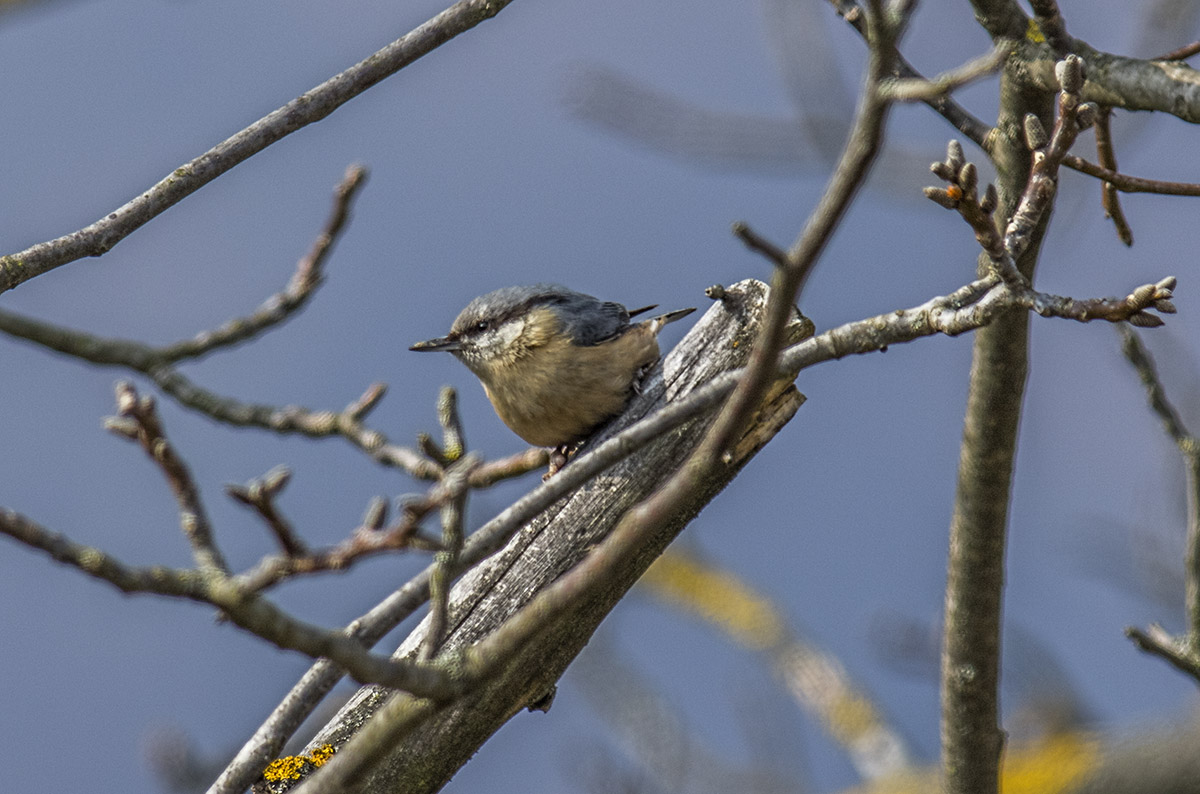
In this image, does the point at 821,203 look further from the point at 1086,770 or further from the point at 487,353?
the point at 1086,770

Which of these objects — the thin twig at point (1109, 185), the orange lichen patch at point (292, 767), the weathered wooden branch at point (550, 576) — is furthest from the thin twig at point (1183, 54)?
the orange lichen patch at point (292, 767)

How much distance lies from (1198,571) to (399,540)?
2749 mm

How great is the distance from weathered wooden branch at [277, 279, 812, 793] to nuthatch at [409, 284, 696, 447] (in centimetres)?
43

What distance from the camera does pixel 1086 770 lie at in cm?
406

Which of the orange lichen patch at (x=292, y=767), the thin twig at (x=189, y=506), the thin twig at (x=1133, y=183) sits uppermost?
the thin twig at (x=1133, y=183)

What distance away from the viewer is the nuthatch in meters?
3.61

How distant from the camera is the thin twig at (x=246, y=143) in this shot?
2.47 metres

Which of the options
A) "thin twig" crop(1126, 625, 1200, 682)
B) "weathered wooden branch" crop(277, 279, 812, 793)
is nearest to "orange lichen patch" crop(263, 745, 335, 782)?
"weathered wooden branch" crop(277, 279, 812, 793)

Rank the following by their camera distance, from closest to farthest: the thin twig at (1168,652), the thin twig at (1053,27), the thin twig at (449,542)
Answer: the thin twig at (449,542) < the thin twig at (1053,27) < the thin twig at (1168,652)

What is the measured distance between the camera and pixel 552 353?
3.88 m

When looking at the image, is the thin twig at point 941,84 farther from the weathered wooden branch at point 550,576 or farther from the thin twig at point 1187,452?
the thin twig at point 1187,452

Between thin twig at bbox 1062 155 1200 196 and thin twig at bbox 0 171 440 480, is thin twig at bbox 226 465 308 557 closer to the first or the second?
thin twig at bbox 0 171 440 480

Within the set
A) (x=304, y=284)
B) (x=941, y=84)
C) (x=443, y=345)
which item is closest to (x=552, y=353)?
(x=443, y=345)

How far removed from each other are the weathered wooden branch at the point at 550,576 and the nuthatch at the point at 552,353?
0.43m
